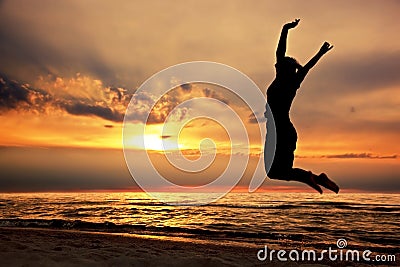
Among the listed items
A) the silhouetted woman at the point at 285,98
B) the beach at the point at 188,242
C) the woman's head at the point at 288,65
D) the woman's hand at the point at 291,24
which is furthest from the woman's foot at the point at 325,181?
the woman's hand at the point at 291,24

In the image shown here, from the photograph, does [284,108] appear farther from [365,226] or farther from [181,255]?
[365,226]

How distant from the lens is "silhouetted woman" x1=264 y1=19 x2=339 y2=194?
7.75 metres

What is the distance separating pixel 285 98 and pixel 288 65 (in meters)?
0.72

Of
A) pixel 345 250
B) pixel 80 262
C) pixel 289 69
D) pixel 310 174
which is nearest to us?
pixel 289 69

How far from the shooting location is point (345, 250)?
15695 mm

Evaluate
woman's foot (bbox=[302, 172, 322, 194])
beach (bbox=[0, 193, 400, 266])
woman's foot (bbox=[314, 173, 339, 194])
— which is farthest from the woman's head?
beach (bbox=[0, 193, 400, 266])

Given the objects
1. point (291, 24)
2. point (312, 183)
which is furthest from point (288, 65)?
point (312, 183)

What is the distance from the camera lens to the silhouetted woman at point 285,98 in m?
7.75

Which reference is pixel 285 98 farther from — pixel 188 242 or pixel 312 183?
pixel 188 242

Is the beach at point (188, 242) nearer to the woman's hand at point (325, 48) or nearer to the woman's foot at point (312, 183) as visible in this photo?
the woman's foot at point (312, 183)

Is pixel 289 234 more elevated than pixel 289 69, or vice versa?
pixel 289 69

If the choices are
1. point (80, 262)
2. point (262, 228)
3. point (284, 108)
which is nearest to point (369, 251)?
point (262, 228)

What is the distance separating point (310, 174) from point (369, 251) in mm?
10046

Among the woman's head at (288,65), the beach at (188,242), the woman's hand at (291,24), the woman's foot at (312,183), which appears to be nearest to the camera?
the woman's hand at (291,24)
